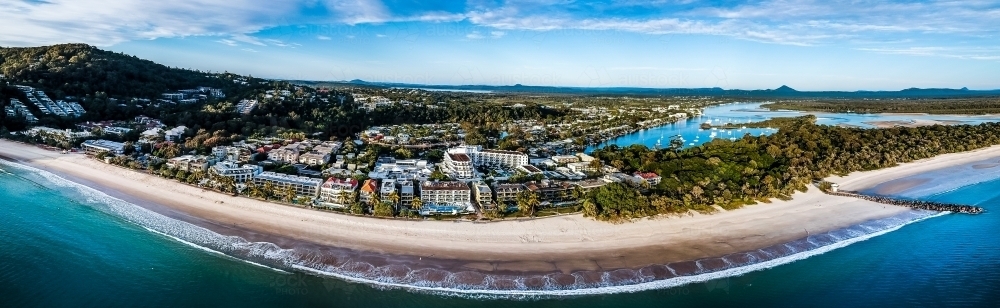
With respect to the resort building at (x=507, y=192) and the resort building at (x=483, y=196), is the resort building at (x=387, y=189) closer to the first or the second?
the resort building at (x=483, y=196)

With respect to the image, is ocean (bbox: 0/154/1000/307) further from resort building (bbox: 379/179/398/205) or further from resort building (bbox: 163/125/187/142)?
resort building (bbox: 163/125/187/142)

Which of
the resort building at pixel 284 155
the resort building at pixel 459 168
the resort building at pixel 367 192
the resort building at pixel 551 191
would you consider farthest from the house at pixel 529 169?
the resort building at pixel 284 155

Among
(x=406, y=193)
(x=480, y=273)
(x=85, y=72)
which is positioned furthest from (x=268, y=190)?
(x=85, y=72)

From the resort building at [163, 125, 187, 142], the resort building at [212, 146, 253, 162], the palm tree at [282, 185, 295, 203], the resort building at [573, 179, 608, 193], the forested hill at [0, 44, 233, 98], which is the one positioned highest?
the forested hill at [0, 44, 233, 98]

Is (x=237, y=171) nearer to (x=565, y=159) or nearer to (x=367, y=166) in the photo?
(x=367, y=166)

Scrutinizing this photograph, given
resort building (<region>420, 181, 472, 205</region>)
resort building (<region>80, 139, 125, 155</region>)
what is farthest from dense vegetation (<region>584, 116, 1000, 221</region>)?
resort building (<region>80, 139, 125, 155</region>)

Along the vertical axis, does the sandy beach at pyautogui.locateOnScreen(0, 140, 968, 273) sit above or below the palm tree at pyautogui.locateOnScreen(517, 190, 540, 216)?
below
